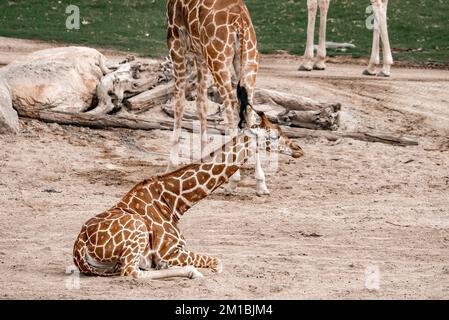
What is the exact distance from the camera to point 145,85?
1530cm

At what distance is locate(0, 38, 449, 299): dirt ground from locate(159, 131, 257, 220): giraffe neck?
2.05 feet

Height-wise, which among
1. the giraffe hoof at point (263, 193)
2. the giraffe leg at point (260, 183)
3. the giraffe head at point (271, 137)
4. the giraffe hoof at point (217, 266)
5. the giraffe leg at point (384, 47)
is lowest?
the giraffe hoof at point (263, 193)

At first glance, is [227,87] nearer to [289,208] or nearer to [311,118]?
[289,208]

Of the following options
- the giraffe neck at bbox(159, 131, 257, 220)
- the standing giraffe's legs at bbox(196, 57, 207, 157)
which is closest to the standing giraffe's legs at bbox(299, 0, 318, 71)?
the standing giraffe's legs at bbox(196, 57, 207, 157)

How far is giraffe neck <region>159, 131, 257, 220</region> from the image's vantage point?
9.09 meters

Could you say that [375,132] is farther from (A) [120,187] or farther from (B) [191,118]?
(A) [120,187]

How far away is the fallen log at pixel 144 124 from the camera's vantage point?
569 inches

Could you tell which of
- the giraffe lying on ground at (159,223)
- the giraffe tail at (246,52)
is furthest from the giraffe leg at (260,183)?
the giraffe lying on ground at (159,223)

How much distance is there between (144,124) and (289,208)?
3380 millimetres

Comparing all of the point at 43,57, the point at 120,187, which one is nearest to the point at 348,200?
the point at 120,187

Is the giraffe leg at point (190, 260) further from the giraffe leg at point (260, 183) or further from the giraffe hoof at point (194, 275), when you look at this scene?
the giraffe leg at point (260, 183)

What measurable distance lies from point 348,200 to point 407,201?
0.59m

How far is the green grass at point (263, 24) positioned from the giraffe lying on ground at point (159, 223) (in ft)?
33.6
